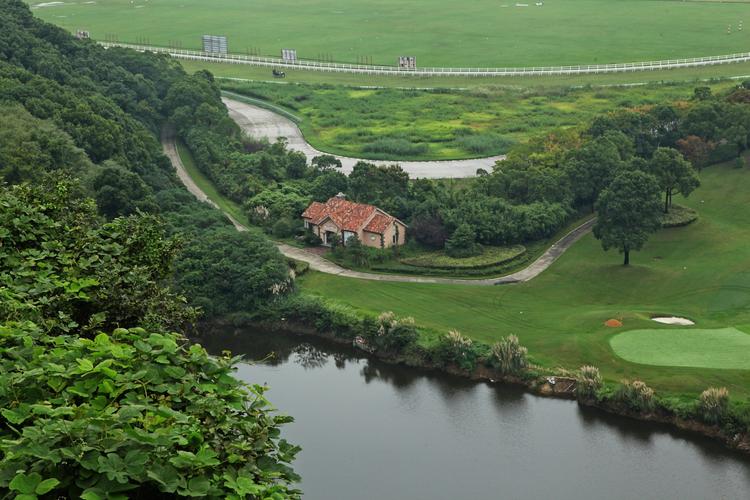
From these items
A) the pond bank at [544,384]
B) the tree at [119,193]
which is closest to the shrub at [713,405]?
the pond bank at [544,384]

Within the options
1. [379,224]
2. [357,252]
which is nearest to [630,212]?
[379,224]

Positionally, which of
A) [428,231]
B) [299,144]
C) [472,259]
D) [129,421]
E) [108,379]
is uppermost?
[108,379]

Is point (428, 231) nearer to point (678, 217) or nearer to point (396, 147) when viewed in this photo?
point (678, 217)

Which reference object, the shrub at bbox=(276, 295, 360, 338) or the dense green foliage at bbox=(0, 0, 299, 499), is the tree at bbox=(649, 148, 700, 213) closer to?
the shrub at bbox=(276, 295, 360, 338)

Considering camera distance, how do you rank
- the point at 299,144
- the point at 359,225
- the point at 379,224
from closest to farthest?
1. the point at 379,224
2. the point at 359,225
3. the point at 299,144

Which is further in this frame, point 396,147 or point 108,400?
point 396,147

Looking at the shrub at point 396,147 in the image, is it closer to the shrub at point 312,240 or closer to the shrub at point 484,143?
the shrub at point 484,143
